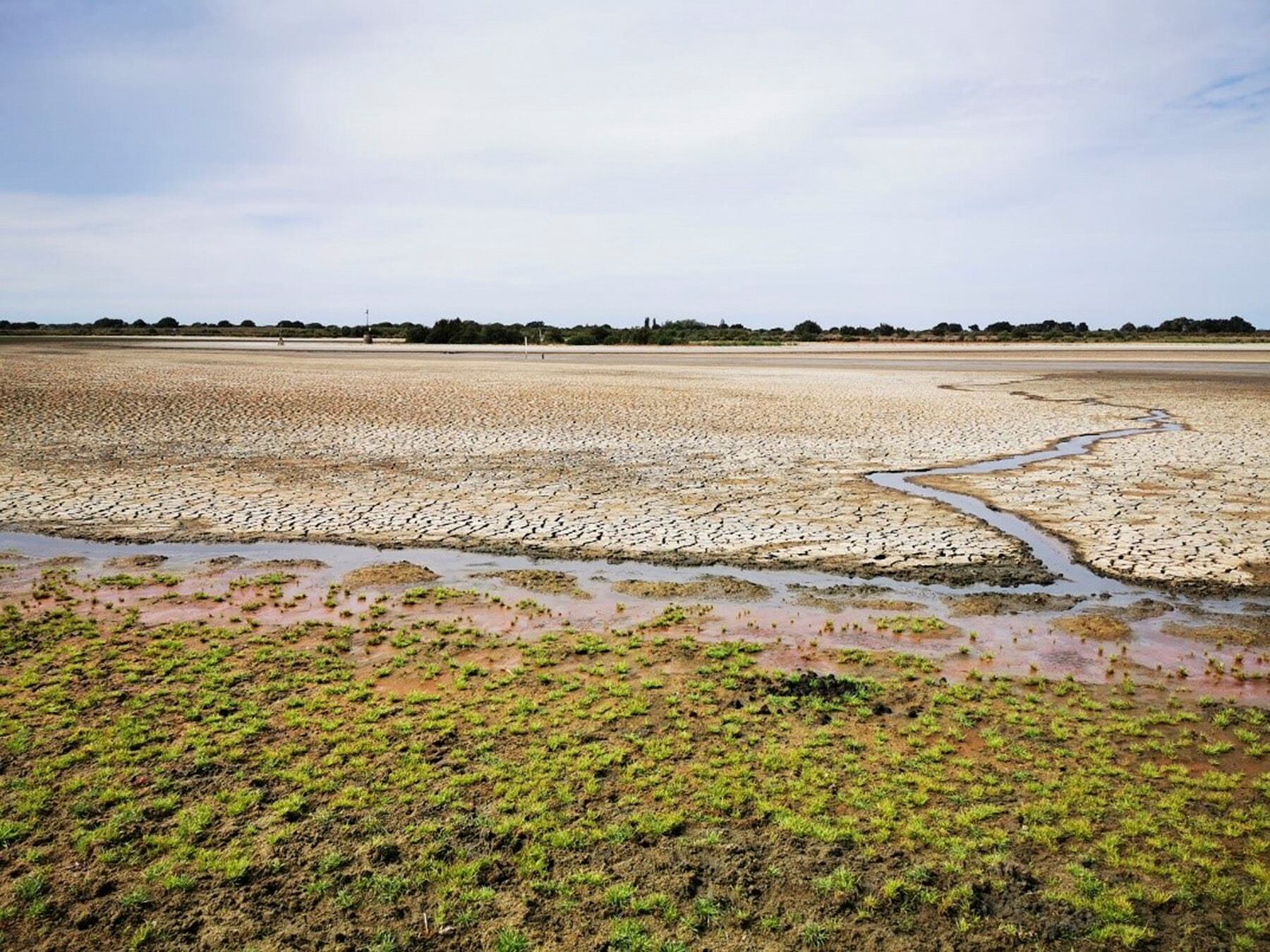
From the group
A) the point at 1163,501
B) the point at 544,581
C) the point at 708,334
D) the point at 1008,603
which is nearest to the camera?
the point at 1008,603

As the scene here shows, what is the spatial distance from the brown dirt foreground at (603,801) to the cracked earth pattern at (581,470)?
4.35 m

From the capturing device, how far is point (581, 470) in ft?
58.5

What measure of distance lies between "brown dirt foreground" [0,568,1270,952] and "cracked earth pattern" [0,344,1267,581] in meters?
4.35

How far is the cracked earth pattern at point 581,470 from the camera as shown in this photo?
41.4ft

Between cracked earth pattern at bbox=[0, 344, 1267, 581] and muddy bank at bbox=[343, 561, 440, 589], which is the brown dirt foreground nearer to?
muddy bank at bbox=[343, 561, 440, 589]

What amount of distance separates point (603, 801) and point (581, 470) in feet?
41.0

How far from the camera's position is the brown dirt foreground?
14.8 ft

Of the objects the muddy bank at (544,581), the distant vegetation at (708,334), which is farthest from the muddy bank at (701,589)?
the distant vegetation at (708,334)

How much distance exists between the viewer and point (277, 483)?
16.4 metres

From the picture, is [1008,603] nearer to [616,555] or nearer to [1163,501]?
[616,555]

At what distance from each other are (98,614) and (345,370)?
133 ft

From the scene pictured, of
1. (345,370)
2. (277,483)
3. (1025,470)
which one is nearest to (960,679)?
(1025,470)

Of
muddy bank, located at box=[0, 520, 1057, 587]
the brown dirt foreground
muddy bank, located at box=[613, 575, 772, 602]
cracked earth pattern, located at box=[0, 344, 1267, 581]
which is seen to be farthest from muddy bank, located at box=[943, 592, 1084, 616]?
muddy bank, located at box=[613, 575, 772, 602]

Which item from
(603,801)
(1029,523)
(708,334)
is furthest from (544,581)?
(708,334)
